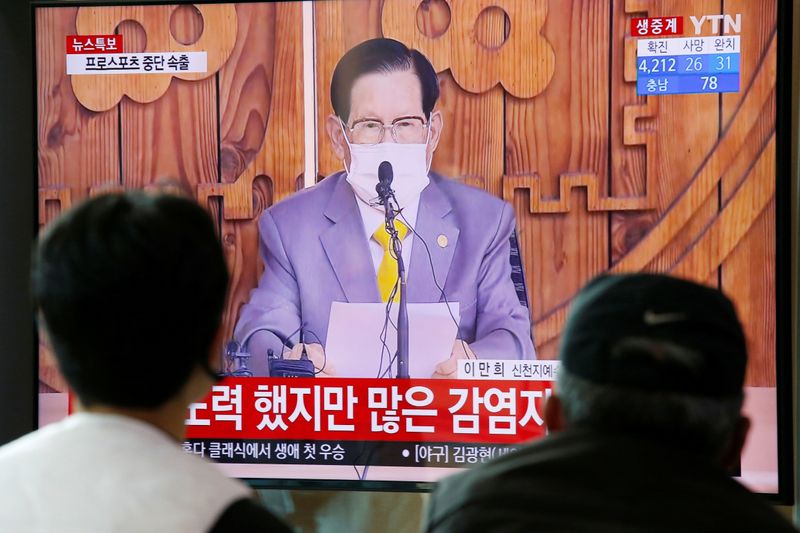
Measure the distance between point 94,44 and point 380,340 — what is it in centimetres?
102

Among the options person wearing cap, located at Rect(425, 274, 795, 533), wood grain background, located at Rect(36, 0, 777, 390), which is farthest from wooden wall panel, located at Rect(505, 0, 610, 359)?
person wearing cap, located at Rect(425, 274, 795, 533)

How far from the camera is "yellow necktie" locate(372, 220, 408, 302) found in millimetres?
2041

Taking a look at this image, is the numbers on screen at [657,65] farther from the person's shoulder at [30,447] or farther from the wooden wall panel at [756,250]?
the person's shoulder at [30,447]

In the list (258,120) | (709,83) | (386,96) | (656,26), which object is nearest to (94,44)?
(258,120)

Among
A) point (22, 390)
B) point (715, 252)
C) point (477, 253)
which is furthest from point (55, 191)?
point (715, 252)

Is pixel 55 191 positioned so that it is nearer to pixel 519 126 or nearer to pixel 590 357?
pixel 519 126

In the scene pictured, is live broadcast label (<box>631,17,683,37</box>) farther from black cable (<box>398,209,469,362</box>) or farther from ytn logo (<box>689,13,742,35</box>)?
black cable (<box>398,209,469,362</box>)

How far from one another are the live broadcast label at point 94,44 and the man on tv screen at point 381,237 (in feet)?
1.81

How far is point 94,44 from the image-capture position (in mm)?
2102

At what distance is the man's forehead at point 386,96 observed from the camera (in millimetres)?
2045

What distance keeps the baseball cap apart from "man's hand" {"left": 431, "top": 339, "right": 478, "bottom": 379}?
1116 millimetres

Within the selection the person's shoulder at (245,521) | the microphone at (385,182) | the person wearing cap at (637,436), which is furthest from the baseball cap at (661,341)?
the microphone at (385,182)

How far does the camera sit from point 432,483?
2021 millimetres

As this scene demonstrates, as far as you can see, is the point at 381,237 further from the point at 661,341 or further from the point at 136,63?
the point at 661,341
